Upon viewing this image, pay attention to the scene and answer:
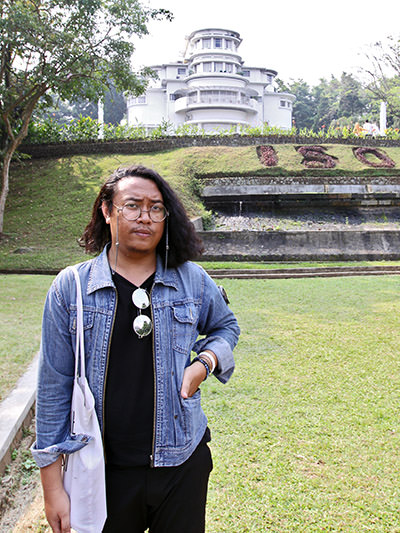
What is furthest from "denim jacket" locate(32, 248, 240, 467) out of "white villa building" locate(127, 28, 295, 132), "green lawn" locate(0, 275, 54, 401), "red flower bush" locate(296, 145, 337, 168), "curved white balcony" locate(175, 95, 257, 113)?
"curved white balcony" locate(175, 95, 257, 113)

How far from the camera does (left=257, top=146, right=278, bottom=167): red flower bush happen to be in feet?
57.1

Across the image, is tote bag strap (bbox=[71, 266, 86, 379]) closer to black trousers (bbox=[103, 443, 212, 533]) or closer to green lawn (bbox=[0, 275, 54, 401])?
black trousers (bbox=[103, 443, 212, 533])

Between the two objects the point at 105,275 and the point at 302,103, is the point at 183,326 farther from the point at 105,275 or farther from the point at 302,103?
the point at 302,103

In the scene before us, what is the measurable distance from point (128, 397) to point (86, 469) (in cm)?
22

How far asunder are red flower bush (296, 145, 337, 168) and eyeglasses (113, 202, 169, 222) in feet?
54.0

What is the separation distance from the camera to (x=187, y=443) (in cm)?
150

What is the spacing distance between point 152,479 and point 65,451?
0.89 ft

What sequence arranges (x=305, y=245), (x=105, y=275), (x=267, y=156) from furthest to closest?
(x=267, y=156)
(x=305, y=245)
(x=105, y=275)

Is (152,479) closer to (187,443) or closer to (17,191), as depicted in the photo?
(187,443)

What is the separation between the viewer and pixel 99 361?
4.75 ft

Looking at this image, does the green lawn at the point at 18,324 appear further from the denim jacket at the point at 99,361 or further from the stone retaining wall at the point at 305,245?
the stone retaining wall at the point at 305,245

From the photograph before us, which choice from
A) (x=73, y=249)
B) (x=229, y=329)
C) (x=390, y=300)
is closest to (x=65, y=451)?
(x=229, y=329)

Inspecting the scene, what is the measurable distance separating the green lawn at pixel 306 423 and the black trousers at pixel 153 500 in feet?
2.48

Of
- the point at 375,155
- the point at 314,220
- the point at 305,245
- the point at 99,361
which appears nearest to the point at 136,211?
the point at 99,361
